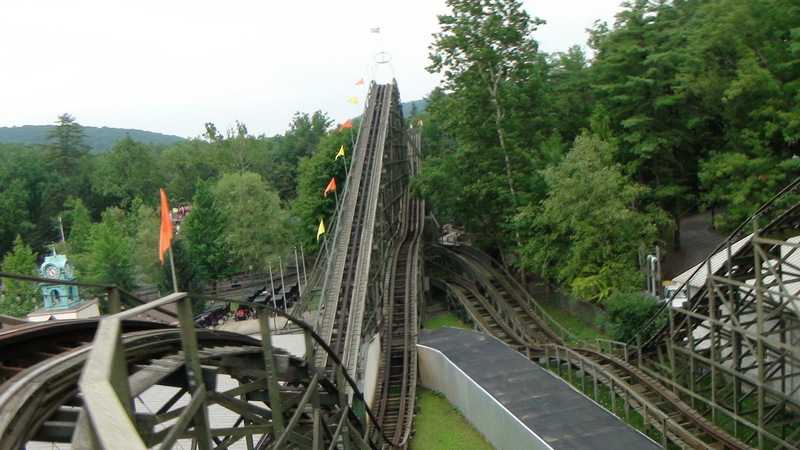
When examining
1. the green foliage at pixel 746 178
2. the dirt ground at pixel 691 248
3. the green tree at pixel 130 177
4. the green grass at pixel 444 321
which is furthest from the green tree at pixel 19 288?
the green foliage at pixel 746 178

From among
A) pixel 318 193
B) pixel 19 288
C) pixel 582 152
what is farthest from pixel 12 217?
pixel 582 152

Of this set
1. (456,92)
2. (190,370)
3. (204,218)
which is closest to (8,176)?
(204,218)

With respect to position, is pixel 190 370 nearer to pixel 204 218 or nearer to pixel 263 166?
pixel 204 218

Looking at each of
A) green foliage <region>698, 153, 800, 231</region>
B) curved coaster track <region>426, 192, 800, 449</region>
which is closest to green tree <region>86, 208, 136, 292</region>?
curved coaster track <region>426, 192, 800, 449</region>

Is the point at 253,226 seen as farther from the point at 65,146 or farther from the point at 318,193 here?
the point at 65,146

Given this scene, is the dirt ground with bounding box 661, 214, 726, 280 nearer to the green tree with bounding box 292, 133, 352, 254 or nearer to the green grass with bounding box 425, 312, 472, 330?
the green grass with bounding box 425, 312, 472, 330

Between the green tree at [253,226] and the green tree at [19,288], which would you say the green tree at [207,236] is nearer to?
the green tree at [253,226]

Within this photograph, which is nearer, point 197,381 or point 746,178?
point 197,381
